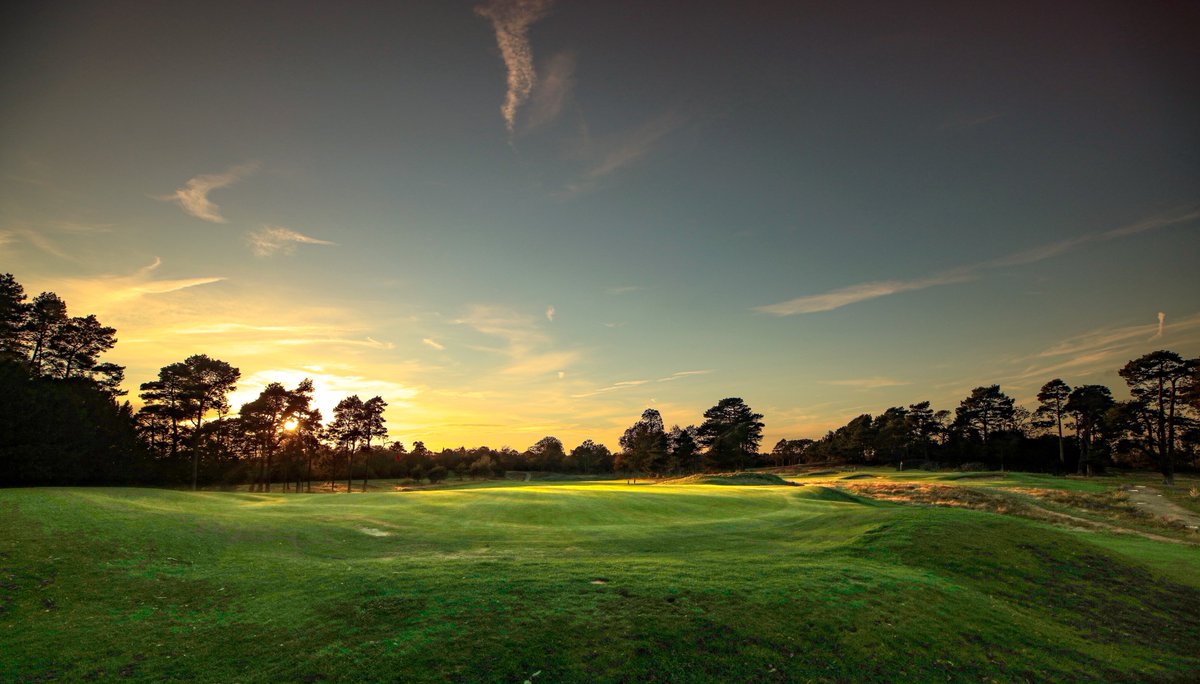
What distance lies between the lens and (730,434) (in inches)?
4798

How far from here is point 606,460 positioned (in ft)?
506

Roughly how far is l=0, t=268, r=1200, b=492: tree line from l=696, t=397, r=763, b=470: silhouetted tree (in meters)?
0.32

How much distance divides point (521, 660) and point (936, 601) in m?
12.7

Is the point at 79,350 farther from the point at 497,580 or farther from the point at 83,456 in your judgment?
the point at 497,580

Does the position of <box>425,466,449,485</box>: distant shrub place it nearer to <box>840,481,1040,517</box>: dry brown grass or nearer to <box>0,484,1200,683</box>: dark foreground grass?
<box>840,481,1040,517</box>: dry brown grass

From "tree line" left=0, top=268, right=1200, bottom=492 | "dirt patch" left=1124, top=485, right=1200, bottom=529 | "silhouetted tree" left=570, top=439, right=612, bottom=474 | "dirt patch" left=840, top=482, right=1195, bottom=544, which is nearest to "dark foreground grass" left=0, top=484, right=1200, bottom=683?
"dirt patch" left=840, top=482, right=1195, bottom=544

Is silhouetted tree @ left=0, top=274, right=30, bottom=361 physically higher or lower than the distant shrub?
higher

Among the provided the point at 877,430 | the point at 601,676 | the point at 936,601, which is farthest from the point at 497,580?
the point at 877,430

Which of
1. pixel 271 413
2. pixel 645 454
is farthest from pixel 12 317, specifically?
pixel 645 454

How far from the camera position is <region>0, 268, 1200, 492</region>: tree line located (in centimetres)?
5100

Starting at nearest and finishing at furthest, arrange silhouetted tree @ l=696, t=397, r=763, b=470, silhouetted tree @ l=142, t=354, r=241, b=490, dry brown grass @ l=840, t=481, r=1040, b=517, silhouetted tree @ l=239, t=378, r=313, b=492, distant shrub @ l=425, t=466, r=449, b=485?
dry brown grass @ l=840, t=481, r=1040, b=517 → silhouetted tree @ l=142, t=354, r=241, b=490 → silhouetted tree @ l=239, t=378, r=313, b=492 → distant shrub @ l=425, t=466, r=449, b=485 → silhouetted tree @ l=696, t=397, r=763, b=470

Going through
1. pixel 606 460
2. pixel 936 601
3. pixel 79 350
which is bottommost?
pixel 606 460

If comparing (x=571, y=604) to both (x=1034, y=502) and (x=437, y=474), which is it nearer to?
(x=1034, y=502)

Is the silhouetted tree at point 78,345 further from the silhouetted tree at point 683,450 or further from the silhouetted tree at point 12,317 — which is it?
the silhouetted tree at point 683,450
